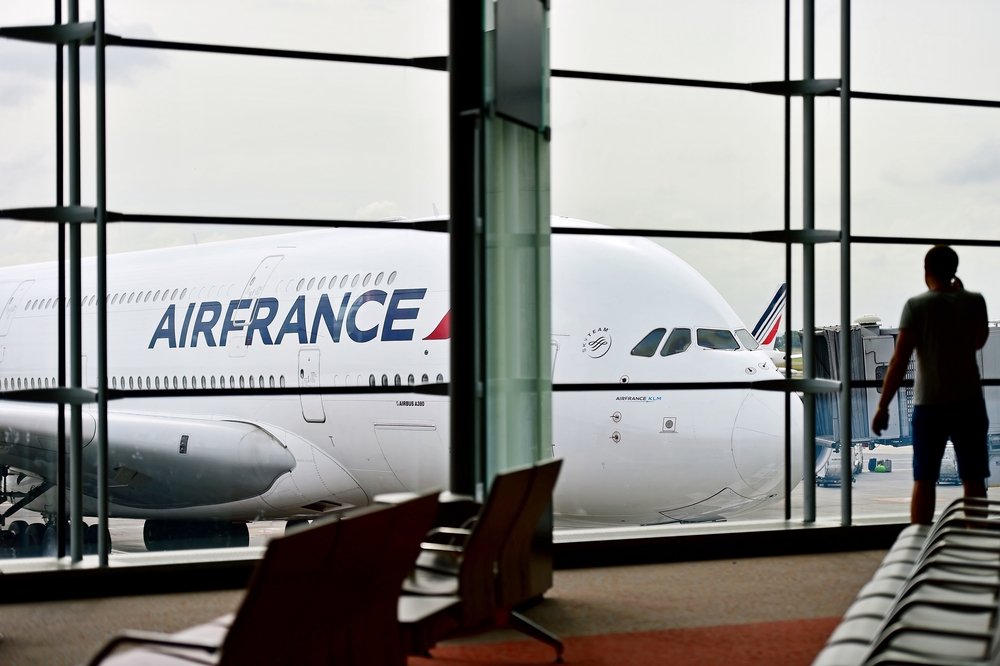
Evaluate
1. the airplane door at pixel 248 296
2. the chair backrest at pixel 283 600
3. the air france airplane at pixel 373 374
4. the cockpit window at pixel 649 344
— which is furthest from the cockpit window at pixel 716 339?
the chair backrest at pixel 283 600

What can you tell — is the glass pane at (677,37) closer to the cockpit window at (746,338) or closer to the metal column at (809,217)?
the metal column at (809,217)

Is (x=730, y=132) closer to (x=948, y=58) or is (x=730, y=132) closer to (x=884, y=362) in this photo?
(x=948, y=58)

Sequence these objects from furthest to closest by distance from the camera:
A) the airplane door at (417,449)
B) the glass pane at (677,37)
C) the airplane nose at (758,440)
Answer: the airplane door at (417,449)
the airplane nose at (758,440)
the glass pane at (677,37)

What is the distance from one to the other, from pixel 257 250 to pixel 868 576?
586 centimetres

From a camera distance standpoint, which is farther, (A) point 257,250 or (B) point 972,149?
(A) point 257,250

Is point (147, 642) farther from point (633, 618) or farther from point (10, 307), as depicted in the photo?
point (10, 307)

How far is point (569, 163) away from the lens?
607cm

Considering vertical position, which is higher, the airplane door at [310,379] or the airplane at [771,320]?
the airplane at [771,320]

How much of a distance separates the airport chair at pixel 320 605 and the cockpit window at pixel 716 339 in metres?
4.93

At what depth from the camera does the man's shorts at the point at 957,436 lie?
3.68 m

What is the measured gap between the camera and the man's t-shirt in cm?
368

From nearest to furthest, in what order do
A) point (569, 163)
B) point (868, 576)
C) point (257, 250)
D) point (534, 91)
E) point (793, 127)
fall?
point (534, 91), point (868, 576), point (793, 127), point (569, 163), point (257, 250)

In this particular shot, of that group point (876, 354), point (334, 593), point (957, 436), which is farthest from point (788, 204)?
point (334, 593)

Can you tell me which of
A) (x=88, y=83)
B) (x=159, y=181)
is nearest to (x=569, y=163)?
(x=159, y=181)
